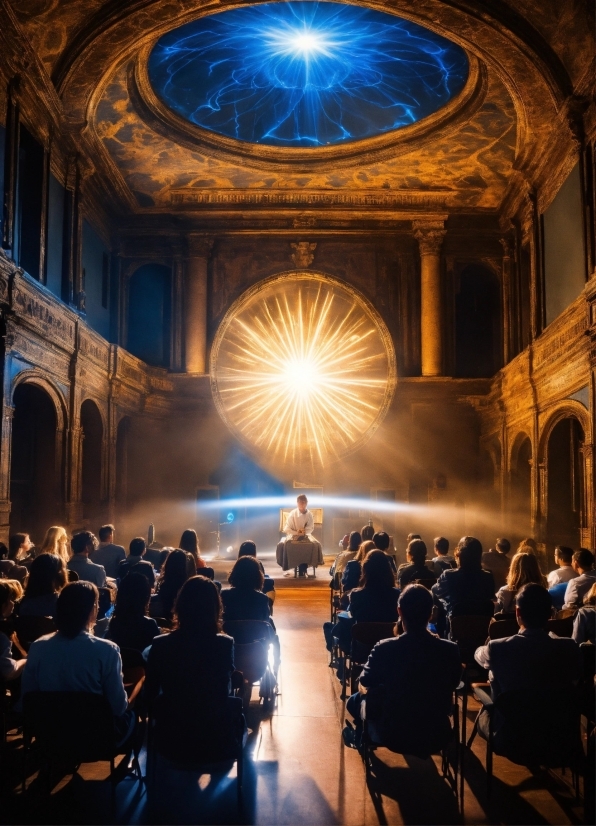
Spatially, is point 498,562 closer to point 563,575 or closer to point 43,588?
point 563,575

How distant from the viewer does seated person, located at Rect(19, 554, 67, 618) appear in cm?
479

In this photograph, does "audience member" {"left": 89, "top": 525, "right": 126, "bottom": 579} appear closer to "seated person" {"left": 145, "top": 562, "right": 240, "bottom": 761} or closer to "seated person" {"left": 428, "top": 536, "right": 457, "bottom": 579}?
"seated person" {"left": 428, "top": 536, "right": 457, "bottom": 579}

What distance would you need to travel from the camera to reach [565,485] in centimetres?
1262

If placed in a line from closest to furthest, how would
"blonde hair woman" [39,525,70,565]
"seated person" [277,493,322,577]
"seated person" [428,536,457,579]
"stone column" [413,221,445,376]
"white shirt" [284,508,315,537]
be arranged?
"blonde hair woman" [39,525,70,565], "seated person" [428,536,457,579], "seated person" [277,493,322,577], "white shirt" [284,508,315,537], "stone column" [413,221,445,376]

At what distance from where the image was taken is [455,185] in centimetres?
1505

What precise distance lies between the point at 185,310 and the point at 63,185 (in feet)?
14.3

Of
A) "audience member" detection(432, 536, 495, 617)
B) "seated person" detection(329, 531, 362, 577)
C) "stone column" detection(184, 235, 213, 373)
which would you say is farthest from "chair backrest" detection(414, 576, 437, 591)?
"stone column" detection(184, 235, 213, 373)

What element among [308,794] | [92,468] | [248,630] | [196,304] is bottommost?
[308,794]

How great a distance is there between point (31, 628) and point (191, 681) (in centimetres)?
162

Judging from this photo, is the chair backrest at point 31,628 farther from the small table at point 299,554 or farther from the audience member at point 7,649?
the small table at point 299,554

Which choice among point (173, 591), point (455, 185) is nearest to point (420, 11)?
point (455, 185)

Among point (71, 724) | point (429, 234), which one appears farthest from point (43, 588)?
point (429, 234)

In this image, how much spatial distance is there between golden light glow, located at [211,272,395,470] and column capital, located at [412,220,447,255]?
178 centimetres

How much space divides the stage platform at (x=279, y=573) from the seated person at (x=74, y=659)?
320 inches
